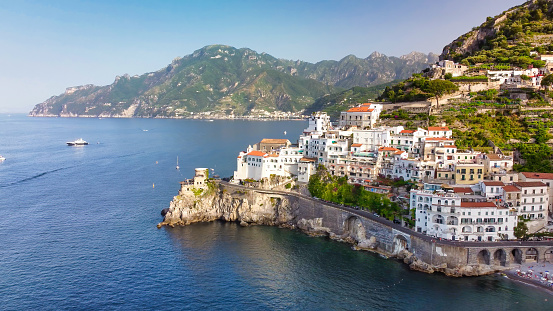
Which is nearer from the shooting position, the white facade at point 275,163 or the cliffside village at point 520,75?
the white facade at point 275,163

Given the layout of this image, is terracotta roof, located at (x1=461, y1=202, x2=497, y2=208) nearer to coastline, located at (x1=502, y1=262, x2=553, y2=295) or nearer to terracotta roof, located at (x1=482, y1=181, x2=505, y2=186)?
terracotta roof, located at (x1=482, y1=181, x2=505, y2=186)

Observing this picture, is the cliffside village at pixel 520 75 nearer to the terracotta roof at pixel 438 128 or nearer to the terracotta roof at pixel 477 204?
A: the terracotta roof at pixel 438 128

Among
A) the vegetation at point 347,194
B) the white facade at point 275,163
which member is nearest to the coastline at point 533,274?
the vegetation at point 347,194

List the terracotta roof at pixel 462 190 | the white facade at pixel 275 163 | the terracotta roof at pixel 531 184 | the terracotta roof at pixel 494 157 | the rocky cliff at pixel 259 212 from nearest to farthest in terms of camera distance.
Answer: the terracotta roof at pixel 531 184
the terracotta roof at pixel 462 190
the terracotta roof at pixel 494 157
the rocky cliff at pixel 259 212
the white facade at pixel 275 163

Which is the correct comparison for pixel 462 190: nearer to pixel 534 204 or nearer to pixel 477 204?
pixel 477 204

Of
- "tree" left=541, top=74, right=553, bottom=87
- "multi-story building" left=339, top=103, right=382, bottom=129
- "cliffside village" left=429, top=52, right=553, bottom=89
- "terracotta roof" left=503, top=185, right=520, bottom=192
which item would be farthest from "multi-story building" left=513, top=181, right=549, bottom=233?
"multi-story building" left=339, top=103, right=382, bottom=129

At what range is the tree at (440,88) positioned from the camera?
6975 cm

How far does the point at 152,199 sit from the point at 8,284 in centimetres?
3284

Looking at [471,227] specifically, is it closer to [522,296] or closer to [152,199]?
[522,296]

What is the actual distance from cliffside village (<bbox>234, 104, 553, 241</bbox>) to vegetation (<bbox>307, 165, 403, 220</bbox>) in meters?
1.27

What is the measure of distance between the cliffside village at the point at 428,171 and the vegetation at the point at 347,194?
1.27 metres

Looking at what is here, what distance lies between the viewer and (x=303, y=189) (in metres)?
61.5

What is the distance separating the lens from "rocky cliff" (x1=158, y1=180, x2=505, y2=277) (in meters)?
53.5

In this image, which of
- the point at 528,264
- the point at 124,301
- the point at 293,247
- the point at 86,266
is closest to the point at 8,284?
the point at 86,266
